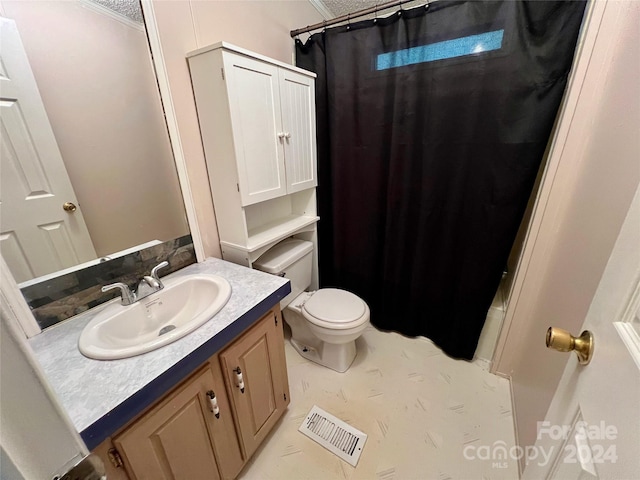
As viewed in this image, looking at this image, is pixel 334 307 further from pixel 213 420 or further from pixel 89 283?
A: pixel 89 283

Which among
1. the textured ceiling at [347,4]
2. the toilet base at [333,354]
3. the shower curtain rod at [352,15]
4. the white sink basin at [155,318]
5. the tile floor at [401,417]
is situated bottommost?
the tile floor at [401,417]

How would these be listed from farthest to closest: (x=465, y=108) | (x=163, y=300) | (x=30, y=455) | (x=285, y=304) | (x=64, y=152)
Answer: (x=285, y=304), (x=465, y=108), (x=163, y=300), (x=64, y=152), (x=30, y=455)

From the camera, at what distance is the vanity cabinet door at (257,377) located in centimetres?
93

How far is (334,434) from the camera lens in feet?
4.17

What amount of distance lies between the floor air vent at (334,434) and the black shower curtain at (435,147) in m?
0.75

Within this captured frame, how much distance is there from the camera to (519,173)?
123cm

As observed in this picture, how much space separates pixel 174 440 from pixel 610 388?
1.00m

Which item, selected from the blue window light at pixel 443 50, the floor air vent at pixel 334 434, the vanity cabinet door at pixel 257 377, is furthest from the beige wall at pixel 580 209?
the vanity cabinet door at pixel 257 377

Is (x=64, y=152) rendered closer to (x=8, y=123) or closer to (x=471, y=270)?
(x=8, y=123)

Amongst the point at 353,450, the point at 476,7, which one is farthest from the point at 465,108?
the point at 353,450

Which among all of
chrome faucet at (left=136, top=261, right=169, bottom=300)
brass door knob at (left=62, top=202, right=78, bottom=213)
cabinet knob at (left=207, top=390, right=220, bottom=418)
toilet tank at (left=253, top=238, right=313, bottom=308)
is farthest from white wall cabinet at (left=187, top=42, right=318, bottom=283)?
cabinet knob at (left=207, top=390, right=220, bottom=418)

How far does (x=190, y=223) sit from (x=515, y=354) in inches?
71.6

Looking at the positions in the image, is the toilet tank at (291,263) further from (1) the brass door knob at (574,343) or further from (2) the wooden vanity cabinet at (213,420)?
(1) the brass door knob at (574,343)

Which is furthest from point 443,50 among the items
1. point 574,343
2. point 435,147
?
point 574,343
